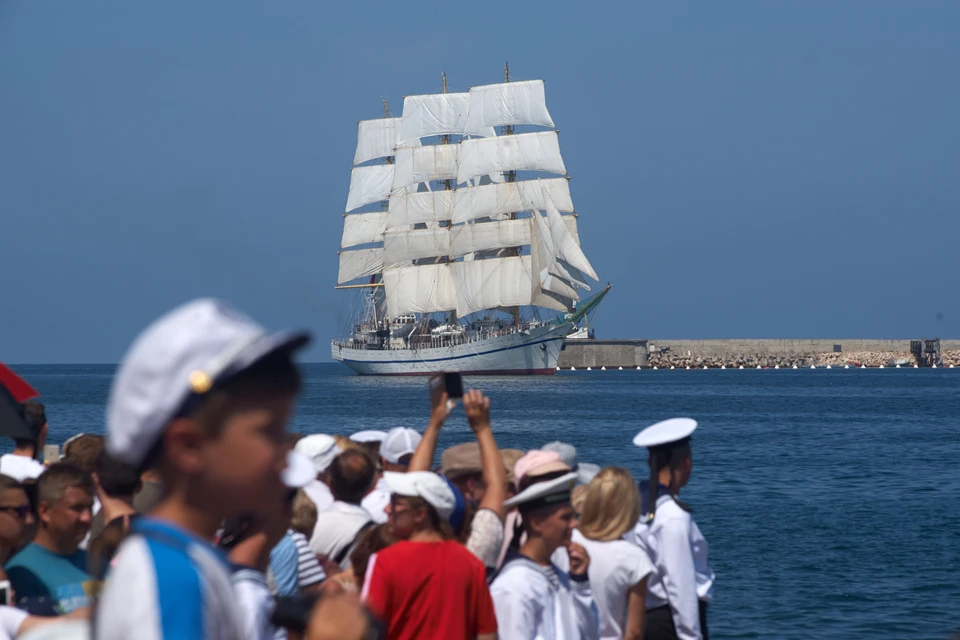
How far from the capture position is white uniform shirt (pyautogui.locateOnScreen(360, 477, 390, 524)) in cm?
456

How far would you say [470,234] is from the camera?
72.6m

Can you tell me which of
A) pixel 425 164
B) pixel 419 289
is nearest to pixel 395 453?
pixel 419 289

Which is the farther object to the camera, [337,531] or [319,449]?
[319,449]

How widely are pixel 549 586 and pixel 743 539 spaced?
44.2 feet

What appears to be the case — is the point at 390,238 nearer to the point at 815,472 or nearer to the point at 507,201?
the point at 507,201

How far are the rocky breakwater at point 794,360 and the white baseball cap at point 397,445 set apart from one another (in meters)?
117

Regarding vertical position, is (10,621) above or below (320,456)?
below

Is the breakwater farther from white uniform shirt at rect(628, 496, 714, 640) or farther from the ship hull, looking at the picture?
white uniform shirt at rect(628, 496, 714, 640)

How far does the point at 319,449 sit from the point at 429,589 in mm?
1729

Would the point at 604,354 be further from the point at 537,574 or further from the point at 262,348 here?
the point at 262,348

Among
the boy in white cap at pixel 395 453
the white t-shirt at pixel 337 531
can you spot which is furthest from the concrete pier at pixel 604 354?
the white t-shirt at pixel 337 531

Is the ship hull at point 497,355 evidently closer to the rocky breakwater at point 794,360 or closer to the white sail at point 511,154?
the white sail at point 511,154

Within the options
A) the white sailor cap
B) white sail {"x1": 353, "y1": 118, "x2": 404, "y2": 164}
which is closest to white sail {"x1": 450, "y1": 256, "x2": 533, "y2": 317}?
white sail {"x1": 353, "y1": 118, "x2": 404, "y2": 164}

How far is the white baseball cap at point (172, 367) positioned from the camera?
126cm
